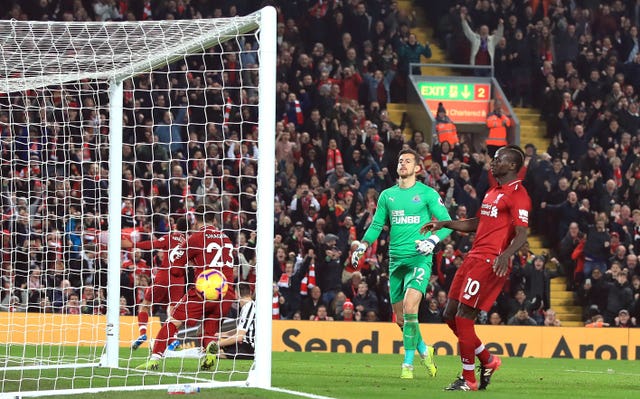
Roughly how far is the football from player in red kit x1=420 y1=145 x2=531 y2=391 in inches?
116

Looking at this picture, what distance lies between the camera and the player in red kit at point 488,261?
10711 millimetres

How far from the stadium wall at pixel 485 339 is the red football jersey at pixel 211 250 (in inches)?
242

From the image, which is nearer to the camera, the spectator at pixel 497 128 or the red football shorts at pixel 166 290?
the red football shorts at pixel 166 290

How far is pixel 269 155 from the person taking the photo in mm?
10328

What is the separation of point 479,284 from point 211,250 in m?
3.65

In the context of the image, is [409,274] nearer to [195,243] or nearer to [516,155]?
[516,155]

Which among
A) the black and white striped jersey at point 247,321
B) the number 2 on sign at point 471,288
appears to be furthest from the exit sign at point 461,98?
the number 2 on sign at point 471,288

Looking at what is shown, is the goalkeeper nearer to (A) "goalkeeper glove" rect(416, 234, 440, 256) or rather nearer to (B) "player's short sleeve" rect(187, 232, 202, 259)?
(A) "goalkeeper glove" rect(416, 234, 440, 256)

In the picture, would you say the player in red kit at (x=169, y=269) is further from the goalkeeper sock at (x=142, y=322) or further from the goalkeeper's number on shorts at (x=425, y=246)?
the goalkeeper's number on shorts at (x=425, y=246)

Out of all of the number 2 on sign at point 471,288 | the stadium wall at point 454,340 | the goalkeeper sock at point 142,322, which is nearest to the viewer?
the number 2 on sign at point 471,288

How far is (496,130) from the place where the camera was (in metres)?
27.0

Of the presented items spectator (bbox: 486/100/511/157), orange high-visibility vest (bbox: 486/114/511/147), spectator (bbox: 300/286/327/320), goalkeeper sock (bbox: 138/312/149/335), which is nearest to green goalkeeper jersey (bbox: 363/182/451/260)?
goalkeeper sock (bbox: 138/312/149/335)

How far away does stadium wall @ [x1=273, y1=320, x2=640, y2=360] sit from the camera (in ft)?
64.3

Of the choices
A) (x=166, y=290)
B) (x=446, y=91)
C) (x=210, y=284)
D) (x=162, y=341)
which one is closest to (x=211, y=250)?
(x=210, y=284)
